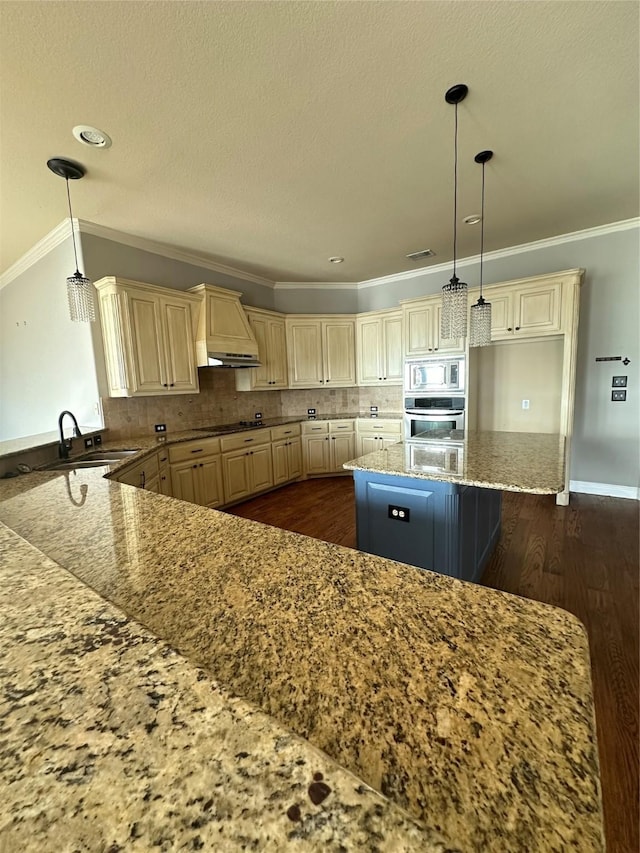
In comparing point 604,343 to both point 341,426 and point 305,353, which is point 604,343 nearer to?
point 341,426

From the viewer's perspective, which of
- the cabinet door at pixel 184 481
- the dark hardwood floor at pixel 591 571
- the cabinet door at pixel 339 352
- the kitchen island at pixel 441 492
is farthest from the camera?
the cabinet door at pixel 339 352

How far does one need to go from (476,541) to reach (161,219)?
12.0 feet

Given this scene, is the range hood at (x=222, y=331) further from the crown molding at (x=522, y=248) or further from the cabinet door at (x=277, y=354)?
the crown molding at (x=522, y=248)

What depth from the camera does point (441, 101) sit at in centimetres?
190

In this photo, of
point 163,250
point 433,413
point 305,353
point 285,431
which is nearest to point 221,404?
point 285,431

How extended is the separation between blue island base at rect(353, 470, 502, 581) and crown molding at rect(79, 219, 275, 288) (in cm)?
326

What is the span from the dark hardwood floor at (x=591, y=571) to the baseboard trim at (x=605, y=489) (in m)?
0.12

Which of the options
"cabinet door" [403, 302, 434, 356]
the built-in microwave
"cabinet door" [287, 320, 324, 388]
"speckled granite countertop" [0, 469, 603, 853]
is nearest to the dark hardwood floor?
"speckled granite countertop" [0, 469, 603, 853]

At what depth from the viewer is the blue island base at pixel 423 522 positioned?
190 centimetres

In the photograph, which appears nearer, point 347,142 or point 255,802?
point 255,802

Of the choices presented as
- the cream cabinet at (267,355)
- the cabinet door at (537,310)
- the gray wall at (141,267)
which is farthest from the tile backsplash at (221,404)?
the cabinet door at (537,310)

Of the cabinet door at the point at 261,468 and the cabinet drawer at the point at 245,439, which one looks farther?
the cabinet door at the point at 261,468

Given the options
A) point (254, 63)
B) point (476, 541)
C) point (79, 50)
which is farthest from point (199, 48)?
point (476, 541)

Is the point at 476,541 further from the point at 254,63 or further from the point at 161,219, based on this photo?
the point at 161,219
